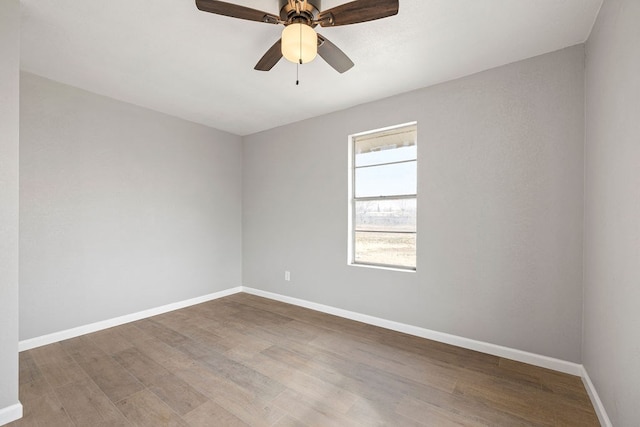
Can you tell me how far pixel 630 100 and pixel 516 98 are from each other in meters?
1.08

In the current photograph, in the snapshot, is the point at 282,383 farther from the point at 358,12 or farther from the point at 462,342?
the point at 358,12

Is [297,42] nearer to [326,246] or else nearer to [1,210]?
[1,210]

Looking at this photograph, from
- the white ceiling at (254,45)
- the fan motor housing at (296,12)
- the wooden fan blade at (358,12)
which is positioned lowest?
the wooden fan blade at (358,12)

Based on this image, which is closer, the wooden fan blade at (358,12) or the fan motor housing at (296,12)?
the wooden fan blade at (358,12)

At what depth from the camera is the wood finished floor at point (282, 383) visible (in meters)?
1.79

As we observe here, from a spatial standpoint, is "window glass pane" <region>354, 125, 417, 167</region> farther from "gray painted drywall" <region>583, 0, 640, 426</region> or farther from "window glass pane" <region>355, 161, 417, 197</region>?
"gray painted drywall" <region>583, 0, 640, 426</region>

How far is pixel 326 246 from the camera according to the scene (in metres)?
3.73

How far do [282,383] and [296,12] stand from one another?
8.31ft

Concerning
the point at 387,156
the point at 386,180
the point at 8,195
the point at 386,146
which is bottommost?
the point at 8,195

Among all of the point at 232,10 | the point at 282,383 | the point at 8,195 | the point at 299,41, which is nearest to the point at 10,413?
the point at 8,195

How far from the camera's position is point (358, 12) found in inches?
62.4

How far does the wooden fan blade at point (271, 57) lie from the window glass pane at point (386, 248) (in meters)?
2.16

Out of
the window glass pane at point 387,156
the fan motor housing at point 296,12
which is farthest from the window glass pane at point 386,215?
the fan motor housing at point 296,12

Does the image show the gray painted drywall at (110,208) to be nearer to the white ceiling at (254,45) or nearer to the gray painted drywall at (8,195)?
the white ceiling at (254,45)
